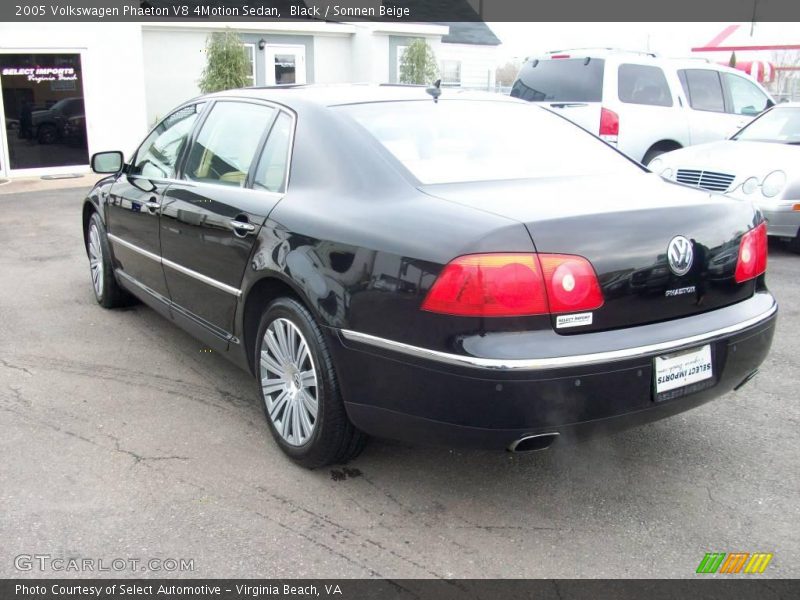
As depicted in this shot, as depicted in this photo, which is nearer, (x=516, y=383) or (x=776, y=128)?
(x=516, y=383)

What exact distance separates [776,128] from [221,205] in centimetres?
707

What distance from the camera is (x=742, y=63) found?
2877 cm

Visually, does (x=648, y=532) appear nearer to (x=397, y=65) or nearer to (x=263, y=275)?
(x=263, y=275)

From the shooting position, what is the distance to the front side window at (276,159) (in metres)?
3.56

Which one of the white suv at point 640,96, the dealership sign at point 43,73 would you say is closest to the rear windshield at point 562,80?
the white suv at point 640,96

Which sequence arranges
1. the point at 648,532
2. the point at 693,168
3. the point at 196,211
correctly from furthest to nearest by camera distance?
1. the point at 693,168
2. the point at 196,211
3. the point at 648,532

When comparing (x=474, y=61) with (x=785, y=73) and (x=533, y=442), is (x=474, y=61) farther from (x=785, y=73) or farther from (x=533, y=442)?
(x=533, y=442)

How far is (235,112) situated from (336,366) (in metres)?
1.84

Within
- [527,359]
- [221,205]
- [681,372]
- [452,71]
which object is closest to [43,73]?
[221,205]

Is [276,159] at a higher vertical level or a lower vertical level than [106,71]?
lower

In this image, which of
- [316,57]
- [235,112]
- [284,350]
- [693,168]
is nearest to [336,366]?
[284,350]

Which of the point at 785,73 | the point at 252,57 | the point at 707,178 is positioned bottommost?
the point at 707,178

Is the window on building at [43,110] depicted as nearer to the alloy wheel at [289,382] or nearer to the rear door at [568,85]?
the rear door at [568,85]

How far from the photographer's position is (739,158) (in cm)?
781
